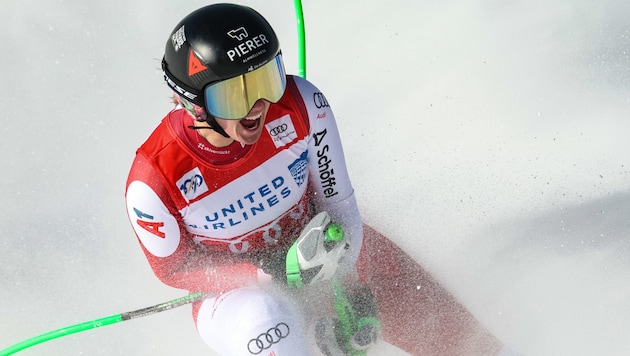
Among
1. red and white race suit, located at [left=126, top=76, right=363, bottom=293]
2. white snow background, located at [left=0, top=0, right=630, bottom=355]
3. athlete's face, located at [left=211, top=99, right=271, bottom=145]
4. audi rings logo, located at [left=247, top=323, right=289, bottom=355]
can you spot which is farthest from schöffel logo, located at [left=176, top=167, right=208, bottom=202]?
white snow background, located at [left=0, top=0, right=630, bottom=355]

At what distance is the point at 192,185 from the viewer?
10.3 feet

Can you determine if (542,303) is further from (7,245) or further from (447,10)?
(7,245)

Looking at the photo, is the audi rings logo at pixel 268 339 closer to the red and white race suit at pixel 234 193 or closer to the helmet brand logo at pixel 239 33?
the red and white race suit at pixel 234 193

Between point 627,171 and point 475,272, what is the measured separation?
1228 mm

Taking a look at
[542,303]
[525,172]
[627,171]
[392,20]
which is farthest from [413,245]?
[392,20]

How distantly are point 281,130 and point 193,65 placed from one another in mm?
523

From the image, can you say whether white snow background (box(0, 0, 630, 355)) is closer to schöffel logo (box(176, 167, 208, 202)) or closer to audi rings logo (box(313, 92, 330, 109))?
audi rings logo (box(313, 92, 330, 109))

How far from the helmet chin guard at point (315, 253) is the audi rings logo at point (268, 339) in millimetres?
241

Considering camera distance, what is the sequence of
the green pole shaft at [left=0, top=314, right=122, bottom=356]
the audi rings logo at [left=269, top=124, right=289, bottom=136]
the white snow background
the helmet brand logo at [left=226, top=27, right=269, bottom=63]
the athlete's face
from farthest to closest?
the white snow background < the green pole shaft at [left=0, top=314, right=122, bottom=356] < the audi rings logo at [left=269, top=124, right=289, bottom=136] < the athlete's face < the helmet brand logo at [left=226, top=27, right=269, bottom=63]

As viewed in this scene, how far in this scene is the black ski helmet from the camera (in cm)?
280

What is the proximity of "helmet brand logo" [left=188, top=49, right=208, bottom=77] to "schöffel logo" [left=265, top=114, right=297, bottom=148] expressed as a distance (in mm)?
461

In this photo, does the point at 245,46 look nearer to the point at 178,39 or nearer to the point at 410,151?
the point at 178,39

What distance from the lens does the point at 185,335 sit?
4.33 meters

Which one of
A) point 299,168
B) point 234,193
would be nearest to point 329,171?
point 299,168
